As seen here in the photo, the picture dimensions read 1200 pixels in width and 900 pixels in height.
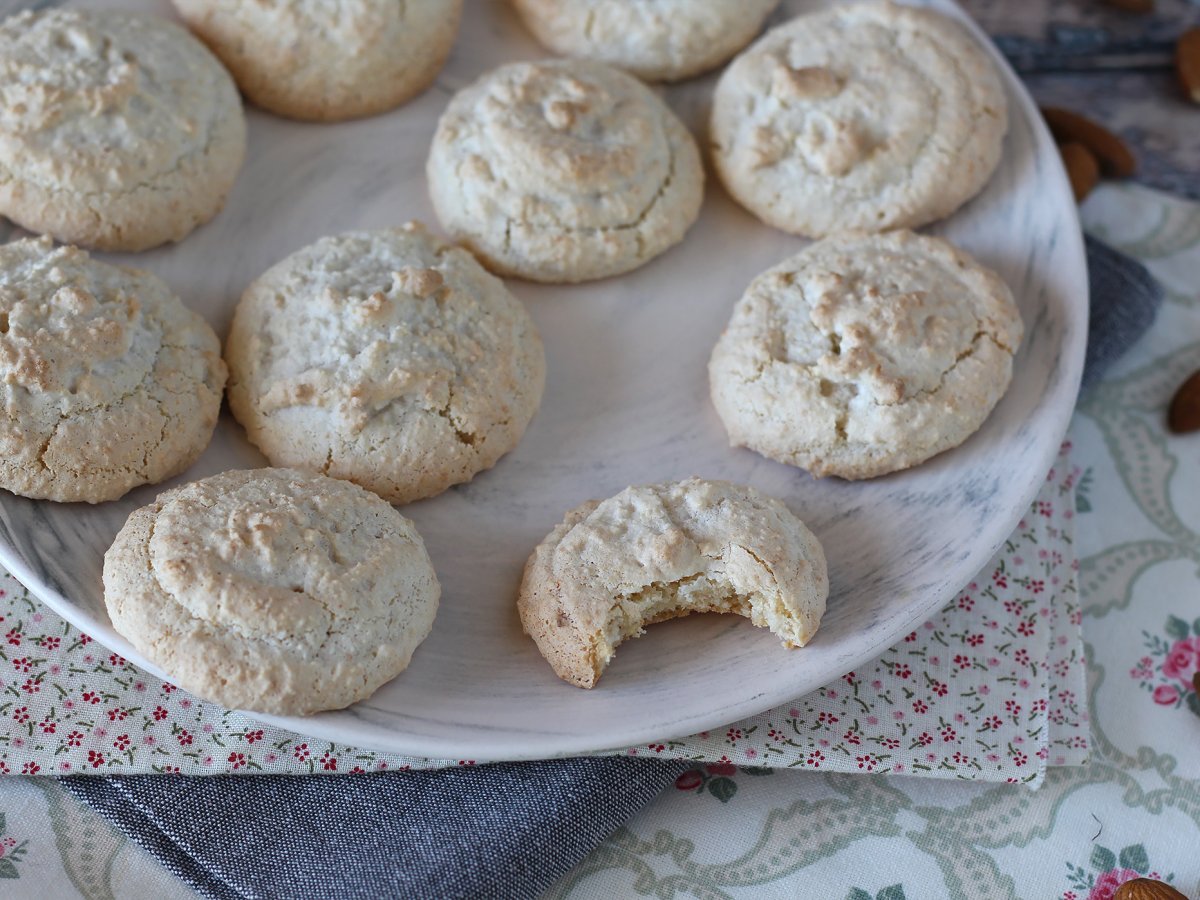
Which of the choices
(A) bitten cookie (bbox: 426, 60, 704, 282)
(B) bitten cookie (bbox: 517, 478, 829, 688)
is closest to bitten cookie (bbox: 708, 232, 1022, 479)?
(B) bitten cookie (bbox: 517, 478, 829, 688)

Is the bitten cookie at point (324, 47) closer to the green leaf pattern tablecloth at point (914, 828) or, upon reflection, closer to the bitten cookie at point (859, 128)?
the bitten cookie at point (859, 128)

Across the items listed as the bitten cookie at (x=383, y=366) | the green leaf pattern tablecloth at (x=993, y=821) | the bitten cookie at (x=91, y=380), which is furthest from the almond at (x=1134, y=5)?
the bitten cookie at (x=91, y=380)

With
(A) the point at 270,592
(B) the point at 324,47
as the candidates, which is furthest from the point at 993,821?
(B) the point at 324,47

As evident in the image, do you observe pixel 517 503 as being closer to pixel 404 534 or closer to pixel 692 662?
pixel 404 534

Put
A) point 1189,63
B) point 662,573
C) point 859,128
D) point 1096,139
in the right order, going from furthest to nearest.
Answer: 1. point 1189,63
2. point 1096,139
3. point 859,128
4. point 662,573

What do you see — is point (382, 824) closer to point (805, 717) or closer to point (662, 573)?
point (662, 573)

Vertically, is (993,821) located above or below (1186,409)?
below

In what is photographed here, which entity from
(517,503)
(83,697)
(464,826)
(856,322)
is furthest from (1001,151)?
(83,697)
